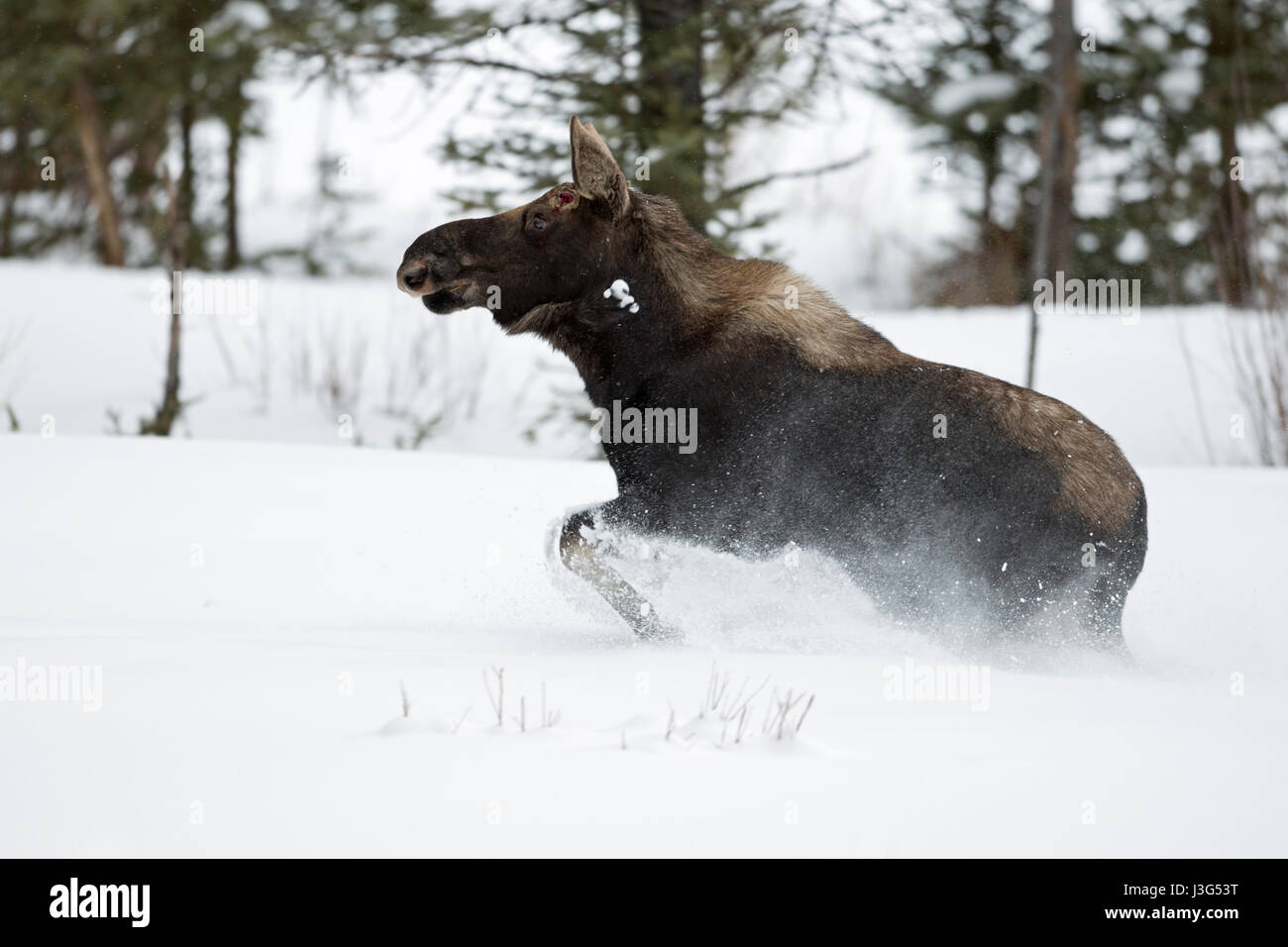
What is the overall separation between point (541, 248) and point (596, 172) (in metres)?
0.34

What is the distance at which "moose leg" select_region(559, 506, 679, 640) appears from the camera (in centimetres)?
544

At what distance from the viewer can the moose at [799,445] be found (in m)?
5.22

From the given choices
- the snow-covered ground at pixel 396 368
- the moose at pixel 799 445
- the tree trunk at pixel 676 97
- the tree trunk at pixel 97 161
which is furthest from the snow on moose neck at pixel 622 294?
the tree trunk at pixel 97 161

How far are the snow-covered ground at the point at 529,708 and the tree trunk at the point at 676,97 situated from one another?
3433 mm

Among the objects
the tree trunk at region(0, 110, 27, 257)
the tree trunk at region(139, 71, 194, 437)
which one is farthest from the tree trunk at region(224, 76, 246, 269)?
the tree trunk at region(139, 71, 194, 437)

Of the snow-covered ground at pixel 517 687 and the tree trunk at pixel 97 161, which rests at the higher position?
the tree trunk at pixel 97 161

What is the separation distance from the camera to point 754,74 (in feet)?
38.0

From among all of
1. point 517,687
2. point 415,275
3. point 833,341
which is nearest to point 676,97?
point 833,341

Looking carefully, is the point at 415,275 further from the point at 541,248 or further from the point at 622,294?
the point at 622,294

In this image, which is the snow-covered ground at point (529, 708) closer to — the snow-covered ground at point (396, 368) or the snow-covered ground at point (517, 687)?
the snow-covered ground at point (517, 687)

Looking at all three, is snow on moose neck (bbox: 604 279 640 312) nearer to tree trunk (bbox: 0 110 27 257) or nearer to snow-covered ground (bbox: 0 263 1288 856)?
snow-covered ground (bbox: 0 263 1288 856)

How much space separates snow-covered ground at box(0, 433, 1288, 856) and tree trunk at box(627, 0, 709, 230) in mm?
3433

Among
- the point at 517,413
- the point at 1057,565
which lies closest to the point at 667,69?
the point at 517,413

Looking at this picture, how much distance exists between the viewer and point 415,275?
207 inches
